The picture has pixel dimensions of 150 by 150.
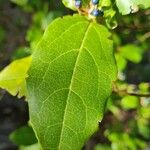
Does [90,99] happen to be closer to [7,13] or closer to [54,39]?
[54,39]

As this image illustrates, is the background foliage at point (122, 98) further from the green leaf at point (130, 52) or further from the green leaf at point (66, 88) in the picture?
the green leaf at point (66, 88)

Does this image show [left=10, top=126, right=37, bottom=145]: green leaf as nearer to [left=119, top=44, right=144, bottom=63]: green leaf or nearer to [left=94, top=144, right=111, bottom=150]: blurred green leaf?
[left=119, top=44, right=144, bottom=63]: green leaf

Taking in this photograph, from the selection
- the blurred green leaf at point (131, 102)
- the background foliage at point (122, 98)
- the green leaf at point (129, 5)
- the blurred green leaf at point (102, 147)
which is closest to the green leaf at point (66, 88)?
the green leaf at point (129, 5)

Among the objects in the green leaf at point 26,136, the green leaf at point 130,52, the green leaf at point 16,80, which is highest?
the green leaf at point 16,80

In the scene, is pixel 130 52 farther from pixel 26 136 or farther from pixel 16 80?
pixel 16 80

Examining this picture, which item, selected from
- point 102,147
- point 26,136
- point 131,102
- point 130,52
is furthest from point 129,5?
point 102,147

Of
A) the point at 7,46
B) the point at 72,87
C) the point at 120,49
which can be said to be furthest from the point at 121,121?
the point at 72,87
